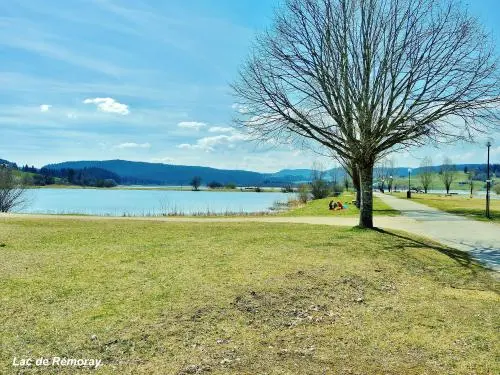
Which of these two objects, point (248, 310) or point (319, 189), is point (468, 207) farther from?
point (248, 310)

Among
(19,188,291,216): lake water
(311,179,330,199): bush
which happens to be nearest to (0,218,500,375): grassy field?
(19,188,291,216): lake water

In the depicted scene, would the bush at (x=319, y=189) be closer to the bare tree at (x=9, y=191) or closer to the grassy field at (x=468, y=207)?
the grassy field at (x=468, y=207)

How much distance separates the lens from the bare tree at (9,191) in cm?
4466

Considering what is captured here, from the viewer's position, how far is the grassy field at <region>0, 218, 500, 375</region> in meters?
5.36

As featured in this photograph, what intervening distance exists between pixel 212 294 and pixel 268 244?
18.3 ft

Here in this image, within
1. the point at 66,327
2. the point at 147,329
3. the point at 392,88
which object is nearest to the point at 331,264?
the point at 147,329

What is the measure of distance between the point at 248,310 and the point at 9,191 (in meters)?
45.1

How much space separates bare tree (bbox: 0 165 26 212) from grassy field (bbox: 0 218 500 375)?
3668cm

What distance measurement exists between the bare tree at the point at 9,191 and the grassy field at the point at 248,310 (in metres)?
36.7

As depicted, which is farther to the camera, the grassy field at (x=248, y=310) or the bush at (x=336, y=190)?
the bush at (x=336, y=190)

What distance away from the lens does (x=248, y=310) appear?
7.04 m

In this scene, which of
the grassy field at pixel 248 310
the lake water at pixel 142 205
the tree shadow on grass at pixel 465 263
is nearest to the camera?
the grassy field at pixel 248 310

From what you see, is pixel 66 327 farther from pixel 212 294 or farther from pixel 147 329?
pixel 212 294

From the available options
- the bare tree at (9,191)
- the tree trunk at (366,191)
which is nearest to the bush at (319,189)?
the bare tree at (9,191)
